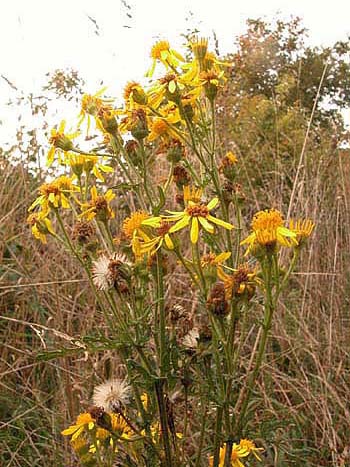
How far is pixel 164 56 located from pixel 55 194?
31cm

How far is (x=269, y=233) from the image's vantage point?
1.03 meters

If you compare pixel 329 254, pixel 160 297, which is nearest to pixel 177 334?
pixel 160 297

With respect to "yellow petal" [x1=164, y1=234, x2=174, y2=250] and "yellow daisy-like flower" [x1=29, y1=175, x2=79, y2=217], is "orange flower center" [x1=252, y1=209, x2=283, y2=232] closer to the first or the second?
"yellow petal" [x1=164, y1=234, x2=174, y2=250]

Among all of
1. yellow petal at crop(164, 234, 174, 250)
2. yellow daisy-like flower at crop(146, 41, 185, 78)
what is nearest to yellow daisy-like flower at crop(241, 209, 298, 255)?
yellow petal at crop(164, 234, 174, 250)

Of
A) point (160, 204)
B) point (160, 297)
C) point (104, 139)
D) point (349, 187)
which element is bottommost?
point (160, 297)

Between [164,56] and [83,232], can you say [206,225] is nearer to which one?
[83,232]

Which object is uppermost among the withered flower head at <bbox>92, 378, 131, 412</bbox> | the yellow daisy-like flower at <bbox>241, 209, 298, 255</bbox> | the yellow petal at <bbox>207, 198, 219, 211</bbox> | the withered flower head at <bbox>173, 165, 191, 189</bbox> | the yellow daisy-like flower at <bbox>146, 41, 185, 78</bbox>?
the yellow daisy-like flower at <bbox>146, 41, 185, 78</bbox>

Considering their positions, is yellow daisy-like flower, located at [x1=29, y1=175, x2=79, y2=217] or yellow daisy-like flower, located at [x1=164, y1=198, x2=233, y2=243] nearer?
yellow daisy-like flower, located at [x1=164, y1=198, x2=233, y2=243]

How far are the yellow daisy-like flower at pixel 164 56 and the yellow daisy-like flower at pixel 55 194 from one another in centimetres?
25

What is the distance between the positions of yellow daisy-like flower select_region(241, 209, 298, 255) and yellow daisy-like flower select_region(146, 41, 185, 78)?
33 cm

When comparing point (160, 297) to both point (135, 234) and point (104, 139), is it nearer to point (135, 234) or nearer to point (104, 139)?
point (135, 234)

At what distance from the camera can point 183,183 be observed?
1.23m

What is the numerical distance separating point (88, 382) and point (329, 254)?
1152 mm

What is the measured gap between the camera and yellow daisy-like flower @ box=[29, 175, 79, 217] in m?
1.26
